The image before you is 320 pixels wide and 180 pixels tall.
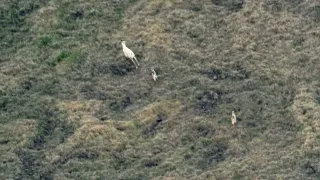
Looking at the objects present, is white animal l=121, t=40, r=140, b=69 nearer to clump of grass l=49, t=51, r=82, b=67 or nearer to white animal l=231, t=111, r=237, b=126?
clump of grass l=49, t=51, r=82, b=67

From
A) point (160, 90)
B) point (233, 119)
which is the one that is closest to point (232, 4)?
point (160, 90)

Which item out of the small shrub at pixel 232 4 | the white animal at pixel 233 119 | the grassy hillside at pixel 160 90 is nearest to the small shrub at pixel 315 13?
the grassy hillside at pixel 160 90

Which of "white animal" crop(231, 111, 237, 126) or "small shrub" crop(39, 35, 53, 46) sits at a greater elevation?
"white animal" crop(231, 111, 237, 126)

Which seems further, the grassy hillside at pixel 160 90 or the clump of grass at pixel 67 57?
the clump of grass at pixel 67 57

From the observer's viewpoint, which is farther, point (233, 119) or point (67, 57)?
point (67, 57)

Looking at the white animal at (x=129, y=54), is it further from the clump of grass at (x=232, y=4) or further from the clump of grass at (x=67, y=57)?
the clump of grass at (x=232, y=4)

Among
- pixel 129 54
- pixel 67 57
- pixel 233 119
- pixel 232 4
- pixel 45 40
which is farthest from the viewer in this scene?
pixel 232 4

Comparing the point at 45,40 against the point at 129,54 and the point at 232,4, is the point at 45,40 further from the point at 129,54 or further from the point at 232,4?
the point at 232,4

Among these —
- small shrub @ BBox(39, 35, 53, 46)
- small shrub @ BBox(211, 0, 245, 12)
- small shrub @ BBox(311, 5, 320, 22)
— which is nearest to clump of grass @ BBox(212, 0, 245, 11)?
small shrub @ BBox(211, 0, 245, 12)

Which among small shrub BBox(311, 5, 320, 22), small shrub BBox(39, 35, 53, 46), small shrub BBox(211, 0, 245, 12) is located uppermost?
small shrub BBox(311, 5, 320, 22)
